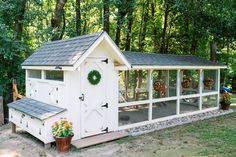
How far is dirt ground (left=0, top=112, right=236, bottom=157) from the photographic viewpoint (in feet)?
21.4

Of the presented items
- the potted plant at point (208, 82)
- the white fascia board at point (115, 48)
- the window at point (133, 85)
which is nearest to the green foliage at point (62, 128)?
the white fascia board at point (115, 48)

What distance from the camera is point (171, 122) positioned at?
9.74m

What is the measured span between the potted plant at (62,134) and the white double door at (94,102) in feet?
2.60

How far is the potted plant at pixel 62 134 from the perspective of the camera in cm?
650

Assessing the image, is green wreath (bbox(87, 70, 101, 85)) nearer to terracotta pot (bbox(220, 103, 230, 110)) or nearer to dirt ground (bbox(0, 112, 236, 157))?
dirt ground (bbox(0, 112, 236, 157))

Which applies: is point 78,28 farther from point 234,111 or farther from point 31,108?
point 234,111

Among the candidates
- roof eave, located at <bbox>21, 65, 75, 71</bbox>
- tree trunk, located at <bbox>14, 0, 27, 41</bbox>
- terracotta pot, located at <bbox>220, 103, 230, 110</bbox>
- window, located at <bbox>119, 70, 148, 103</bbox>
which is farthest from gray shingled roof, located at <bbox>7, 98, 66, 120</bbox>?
terracotta pot, located at <bbox>220, 103, 230, 110</bbox>

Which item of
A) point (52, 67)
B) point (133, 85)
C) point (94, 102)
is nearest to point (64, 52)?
point (52, 67)

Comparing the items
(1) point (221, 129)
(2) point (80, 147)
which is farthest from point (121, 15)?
(2) point (80, 147)

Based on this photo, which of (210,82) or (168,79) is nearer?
(210,82)

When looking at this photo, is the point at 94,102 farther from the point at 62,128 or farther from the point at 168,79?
the point at 168,79

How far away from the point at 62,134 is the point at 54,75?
6.78ft

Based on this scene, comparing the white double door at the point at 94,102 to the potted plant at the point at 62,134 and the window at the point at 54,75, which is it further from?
the potted plant at the point at 62,134

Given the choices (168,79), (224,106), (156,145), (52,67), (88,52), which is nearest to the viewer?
(88,52)
